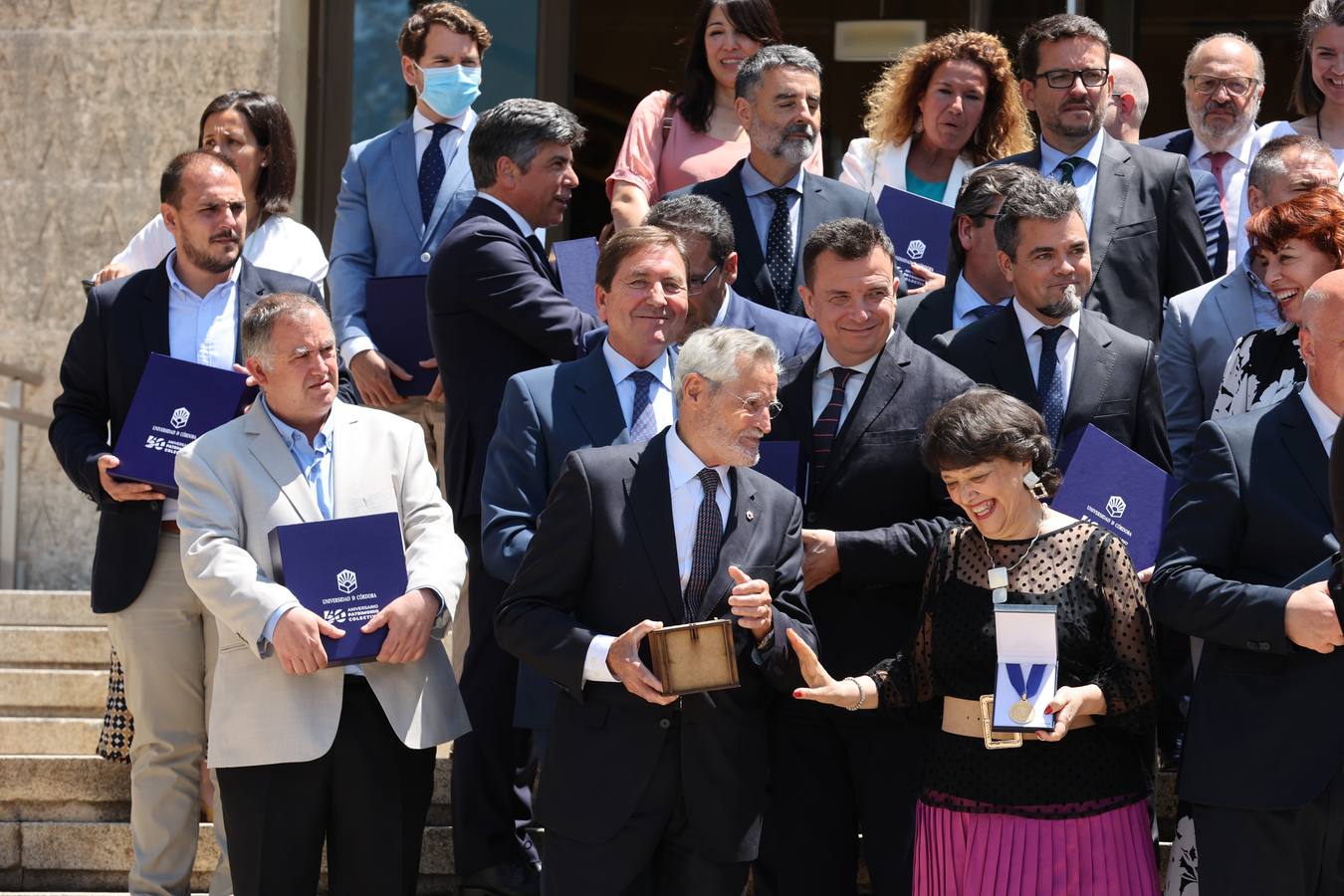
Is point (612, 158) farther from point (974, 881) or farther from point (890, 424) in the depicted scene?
point (974, 881)

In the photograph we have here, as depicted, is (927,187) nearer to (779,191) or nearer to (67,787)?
(779,191)

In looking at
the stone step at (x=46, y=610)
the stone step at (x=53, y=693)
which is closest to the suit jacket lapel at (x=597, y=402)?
the stone step at (x=53, y=693)

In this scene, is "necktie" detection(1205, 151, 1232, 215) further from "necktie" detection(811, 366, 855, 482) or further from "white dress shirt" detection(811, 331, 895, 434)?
"necktie" detection(811, 366, 855, 482)

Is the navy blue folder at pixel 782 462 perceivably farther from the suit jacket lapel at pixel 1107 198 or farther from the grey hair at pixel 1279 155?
the grey hair at pixel 1279 155

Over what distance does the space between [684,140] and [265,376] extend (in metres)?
2.57

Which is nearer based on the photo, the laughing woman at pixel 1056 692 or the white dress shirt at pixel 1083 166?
the laughing woman at pixel 1056 692

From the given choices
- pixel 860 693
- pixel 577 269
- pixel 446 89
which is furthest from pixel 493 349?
pixel 860 693

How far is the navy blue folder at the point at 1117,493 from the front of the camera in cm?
482

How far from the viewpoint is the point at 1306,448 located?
4.31 metres

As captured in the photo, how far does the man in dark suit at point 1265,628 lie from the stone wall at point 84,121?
6158 mm

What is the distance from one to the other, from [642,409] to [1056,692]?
152 centimetres

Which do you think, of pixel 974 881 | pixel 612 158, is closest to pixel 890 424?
pixel 974 881

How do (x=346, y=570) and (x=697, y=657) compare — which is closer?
(x=697, y=657)

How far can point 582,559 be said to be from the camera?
177 inches
